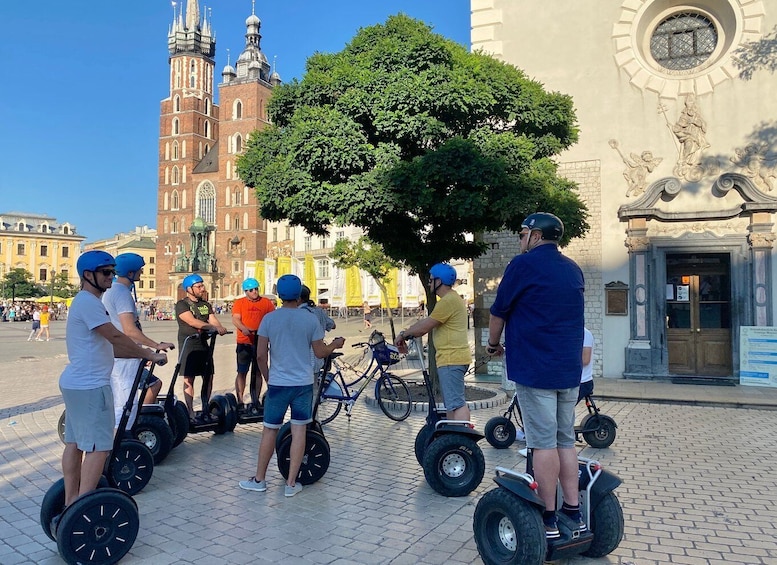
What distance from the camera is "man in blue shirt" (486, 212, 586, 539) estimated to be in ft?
11.4

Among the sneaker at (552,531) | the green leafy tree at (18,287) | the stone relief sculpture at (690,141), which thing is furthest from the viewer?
the green leafy tree at (18,287)

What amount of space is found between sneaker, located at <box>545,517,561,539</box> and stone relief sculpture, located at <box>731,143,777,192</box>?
35.6 ft

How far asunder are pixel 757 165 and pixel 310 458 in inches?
433

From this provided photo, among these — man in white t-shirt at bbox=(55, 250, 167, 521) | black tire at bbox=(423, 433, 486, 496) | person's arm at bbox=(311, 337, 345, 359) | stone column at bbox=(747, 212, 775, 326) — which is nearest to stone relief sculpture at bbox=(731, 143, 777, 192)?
stone column at bbox=(747, 212, 775, 326)

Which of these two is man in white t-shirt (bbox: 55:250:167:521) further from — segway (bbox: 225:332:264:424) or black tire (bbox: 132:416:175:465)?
segway (bbox: 225:332:264:424)

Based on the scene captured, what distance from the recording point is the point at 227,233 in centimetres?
8100

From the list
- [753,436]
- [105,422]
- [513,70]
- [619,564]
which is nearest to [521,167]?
[513,70]

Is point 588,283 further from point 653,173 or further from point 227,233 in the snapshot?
point 227,233

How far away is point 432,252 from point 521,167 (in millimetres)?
1959

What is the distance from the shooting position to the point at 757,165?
464 inches

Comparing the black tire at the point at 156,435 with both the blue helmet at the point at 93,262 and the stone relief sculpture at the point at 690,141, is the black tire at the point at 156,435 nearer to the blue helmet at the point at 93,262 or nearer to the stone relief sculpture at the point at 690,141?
the blue helmet at the point at 93,262

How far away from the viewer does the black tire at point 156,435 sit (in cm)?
594

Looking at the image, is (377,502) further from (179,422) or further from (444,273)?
(179,422)

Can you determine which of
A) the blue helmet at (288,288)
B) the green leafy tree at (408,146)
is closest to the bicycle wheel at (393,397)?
the green leafy tree at (408,146)
